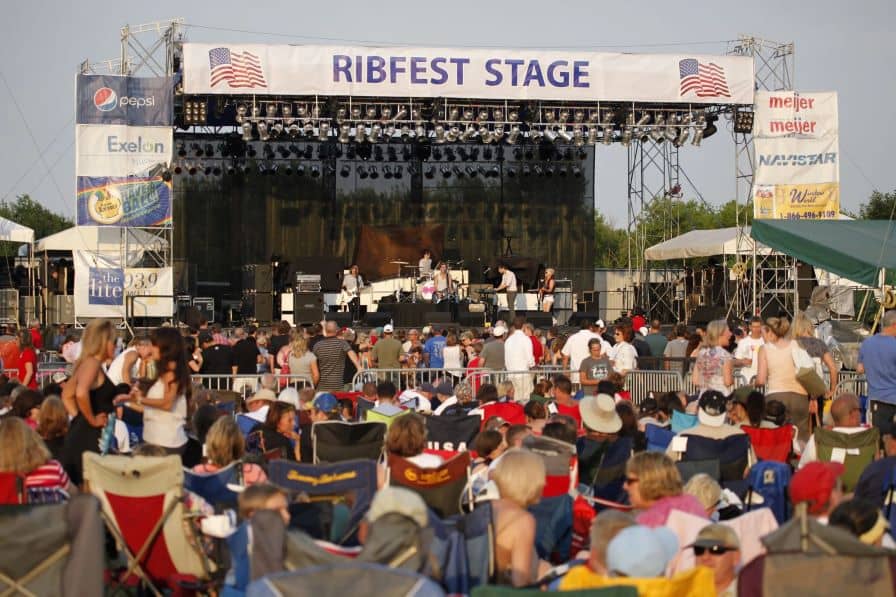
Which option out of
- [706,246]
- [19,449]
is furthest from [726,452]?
[706,246]

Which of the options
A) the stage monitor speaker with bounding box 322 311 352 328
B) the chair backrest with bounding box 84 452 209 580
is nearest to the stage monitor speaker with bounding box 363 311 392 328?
the stage monitor speaker with bounding box 322 311 352 328

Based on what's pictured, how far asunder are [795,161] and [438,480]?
18283 millimetres

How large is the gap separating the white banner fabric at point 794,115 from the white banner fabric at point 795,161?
15cm

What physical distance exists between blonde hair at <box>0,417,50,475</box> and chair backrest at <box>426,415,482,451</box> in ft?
10.6

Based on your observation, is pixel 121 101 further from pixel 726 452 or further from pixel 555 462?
pixel 555 462

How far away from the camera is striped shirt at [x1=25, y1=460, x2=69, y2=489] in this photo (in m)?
5.46

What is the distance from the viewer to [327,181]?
90.0ft

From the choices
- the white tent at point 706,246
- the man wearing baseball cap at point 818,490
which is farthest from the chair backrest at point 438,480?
the white tent at point 706,246

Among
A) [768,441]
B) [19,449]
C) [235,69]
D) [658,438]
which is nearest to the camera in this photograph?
[19,449]

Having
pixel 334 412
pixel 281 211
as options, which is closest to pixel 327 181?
pixel 281 211

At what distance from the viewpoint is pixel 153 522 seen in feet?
17.2

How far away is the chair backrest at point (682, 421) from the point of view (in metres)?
7.97

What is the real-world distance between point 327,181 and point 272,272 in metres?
3.45

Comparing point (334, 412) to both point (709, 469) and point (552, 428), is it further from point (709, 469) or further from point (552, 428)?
point (709, 469)
